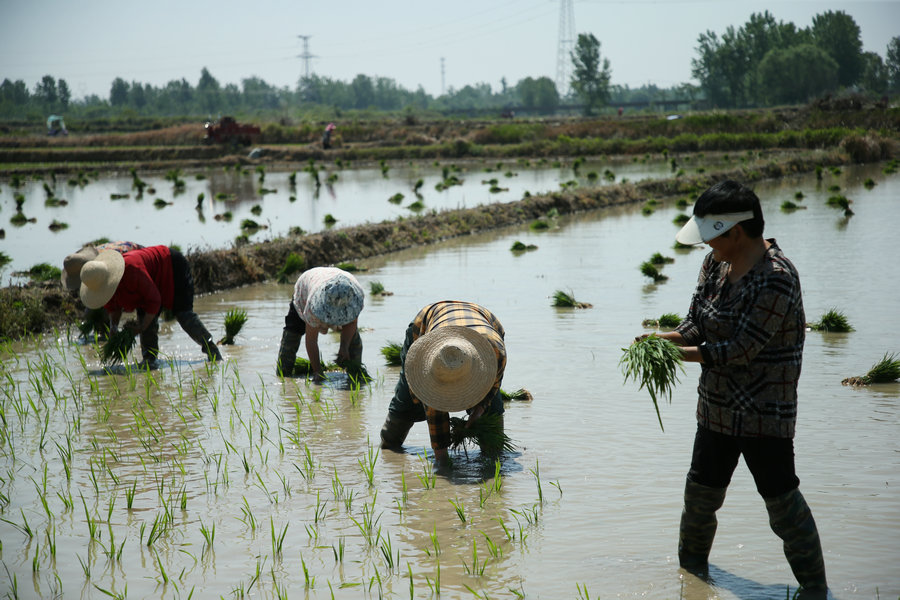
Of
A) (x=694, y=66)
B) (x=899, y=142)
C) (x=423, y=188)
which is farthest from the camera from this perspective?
(x=694, y=66)

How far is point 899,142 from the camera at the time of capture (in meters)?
26.6

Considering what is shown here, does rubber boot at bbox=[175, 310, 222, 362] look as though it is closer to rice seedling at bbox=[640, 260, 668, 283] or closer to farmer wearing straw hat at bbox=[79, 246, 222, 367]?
farmer wearing straw hat at bbox=[79, 246, 222, 367]

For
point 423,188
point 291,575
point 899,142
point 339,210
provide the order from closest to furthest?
point 291,575
point 339,210
point 423,188
point 899,142

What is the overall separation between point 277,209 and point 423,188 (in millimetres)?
5476

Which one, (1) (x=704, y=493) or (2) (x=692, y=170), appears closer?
(1) (x=704, y=493)

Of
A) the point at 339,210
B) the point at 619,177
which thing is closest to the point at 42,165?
the point at 339,210

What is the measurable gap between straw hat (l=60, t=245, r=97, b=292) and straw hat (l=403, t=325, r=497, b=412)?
12.6 feet

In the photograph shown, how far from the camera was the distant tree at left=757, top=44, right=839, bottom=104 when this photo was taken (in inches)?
3024

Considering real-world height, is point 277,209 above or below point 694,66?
below

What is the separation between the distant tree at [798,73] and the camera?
252 ft

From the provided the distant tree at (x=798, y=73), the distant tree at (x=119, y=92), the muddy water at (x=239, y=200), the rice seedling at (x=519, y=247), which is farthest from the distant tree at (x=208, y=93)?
the rice seedling at (x=519, y=247)

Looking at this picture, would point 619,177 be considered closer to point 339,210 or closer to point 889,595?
point 339,210

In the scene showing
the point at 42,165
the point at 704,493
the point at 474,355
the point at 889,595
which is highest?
the point at 42,165

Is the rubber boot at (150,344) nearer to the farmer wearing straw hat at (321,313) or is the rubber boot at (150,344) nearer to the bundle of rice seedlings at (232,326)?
the bundle of rice seedlings at (232,326)
